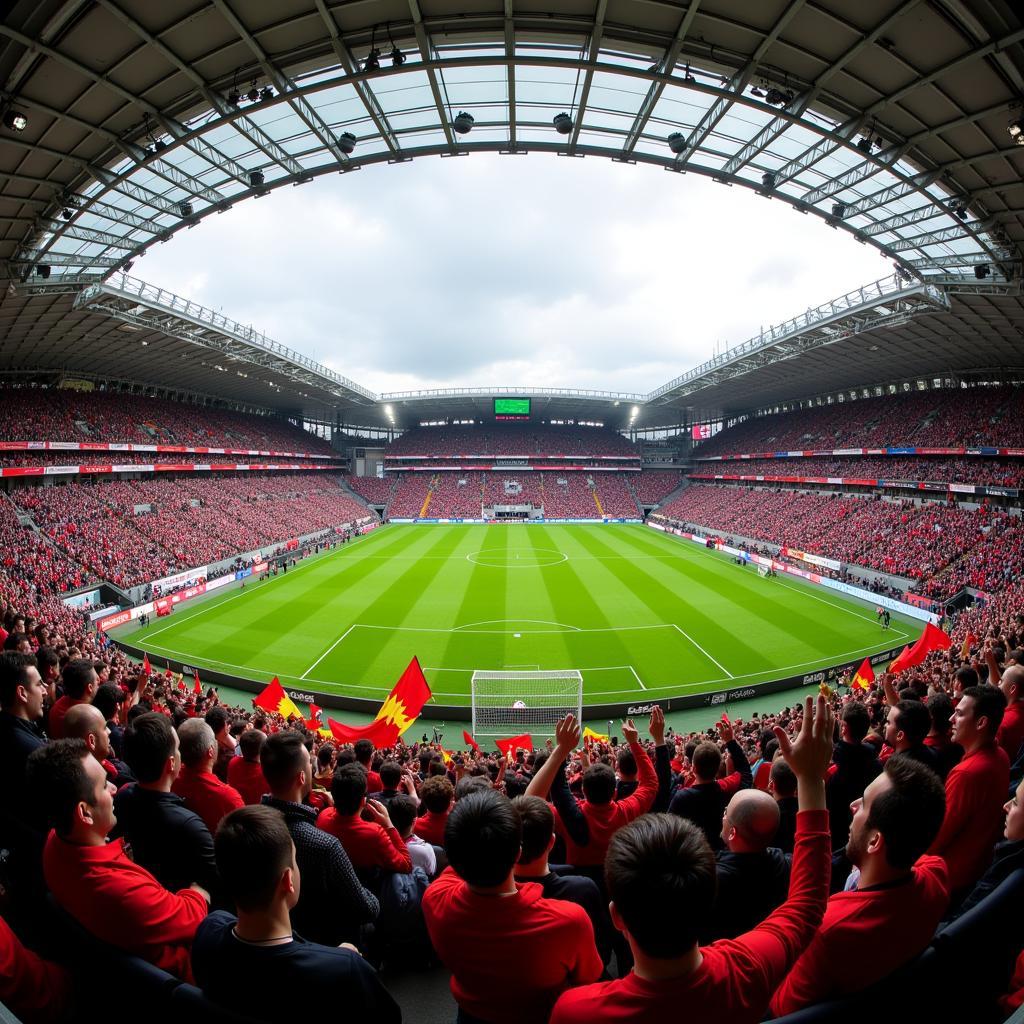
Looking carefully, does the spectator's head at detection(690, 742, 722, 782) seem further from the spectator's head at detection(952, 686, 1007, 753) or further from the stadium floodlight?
the stadium floodlight

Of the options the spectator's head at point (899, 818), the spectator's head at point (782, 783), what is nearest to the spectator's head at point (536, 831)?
the spectator's head at point (899, 818)

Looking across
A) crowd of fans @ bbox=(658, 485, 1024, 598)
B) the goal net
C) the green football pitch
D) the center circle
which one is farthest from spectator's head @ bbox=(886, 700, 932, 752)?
the center circle

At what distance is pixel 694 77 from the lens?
438 inches

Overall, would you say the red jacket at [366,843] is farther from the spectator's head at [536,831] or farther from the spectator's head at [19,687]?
the spectator's head at [19,687]

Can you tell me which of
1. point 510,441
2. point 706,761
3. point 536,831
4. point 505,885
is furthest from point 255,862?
point 510,441

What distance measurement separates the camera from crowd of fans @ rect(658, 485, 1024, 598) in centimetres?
2783

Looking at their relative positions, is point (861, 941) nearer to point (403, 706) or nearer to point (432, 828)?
point (432, 828)

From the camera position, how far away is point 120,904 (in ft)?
7.78

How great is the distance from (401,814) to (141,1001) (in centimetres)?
261

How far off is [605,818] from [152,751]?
3.04m

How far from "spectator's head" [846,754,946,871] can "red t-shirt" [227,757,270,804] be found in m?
4.84

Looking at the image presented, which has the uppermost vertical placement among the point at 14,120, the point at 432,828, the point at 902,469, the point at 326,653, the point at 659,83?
the point at 659,83

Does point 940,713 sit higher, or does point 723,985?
point 723,985

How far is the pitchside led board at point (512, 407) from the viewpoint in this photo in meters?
68.8
